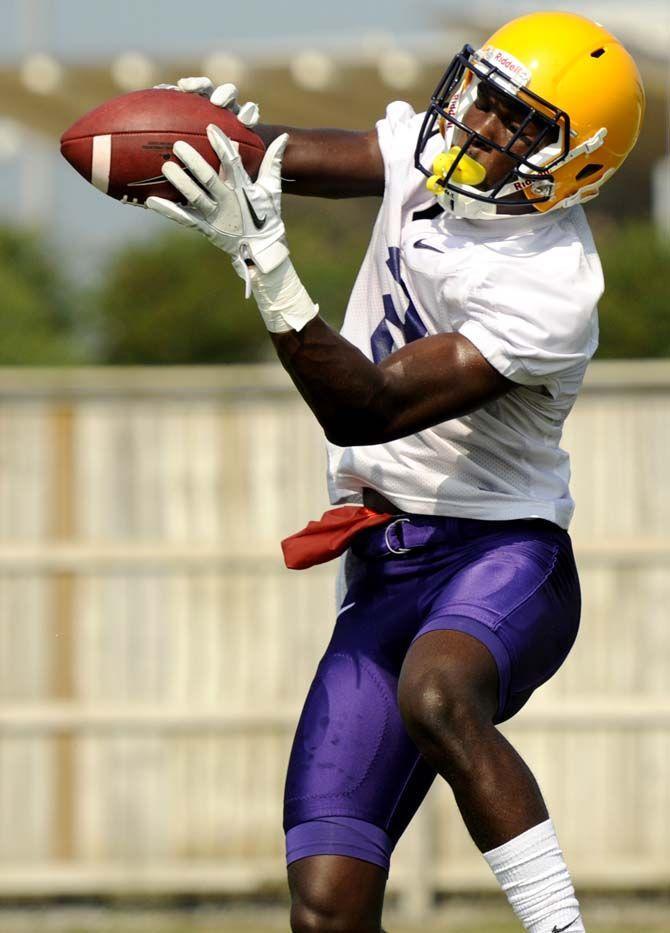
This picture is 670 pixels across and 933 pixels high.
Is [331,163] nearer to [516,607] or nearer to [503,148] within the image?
[503,148]

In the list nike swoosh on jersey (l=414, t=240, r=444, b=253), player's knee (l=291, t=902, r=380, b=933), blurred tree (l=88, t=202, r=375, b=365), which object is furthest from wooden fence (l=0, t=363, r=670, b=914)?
blurred tree (l=88, t=202, r=375, b=365)

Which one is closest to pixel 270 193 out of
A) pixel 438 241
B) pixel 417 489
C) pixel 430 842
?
pixel 438 241

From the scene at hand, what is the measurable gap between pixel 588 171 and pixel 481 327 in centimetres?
50

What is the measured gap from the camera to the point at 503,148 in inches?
133

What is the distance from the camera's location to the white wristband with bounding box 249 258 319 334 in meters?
3.05

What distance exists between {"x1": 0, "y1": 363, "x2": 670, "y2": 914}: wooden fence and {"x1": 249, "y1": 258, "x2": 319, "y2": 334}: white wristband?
3763 mm

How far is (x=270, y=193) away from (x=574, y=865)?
4455mm

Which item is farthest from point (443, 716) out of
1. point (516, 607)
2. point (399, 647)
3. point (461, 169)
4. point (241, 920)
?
point (241, 920)

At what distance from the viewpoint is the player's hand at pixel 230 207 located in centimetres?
Answer: 301

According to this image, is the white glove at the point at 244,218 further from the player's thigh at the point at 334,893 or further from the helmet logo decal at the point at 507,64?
the player's thigh at the point at 334,893

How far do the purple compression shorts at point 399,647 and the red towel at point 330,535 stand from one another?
0.04 meters

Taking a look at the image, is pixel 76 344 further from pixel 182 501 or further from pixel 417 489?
pixel 417 489

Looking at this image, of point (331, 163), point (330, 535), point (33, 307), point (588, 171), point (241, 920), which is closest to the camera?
point (588, 171)

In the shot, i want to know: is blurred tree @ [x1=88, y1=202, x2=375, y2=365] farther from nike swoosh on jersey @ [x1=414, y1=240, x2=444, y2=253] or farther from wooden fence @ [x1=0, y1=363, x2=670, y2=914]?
nike swoosh on jersey @ [x1=414, y1=240, x2=444, y2=253]
